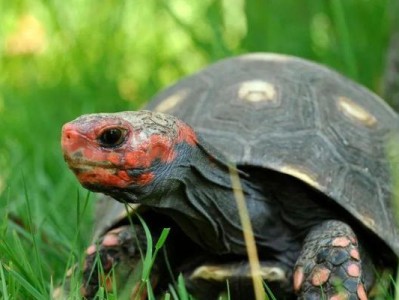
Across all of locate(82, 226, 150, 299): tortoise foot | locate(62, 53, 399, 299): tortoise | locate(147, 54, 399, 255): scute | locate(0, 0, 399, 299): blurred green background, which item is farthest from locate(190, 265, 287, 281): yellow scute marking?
locate(0, 0, 399, 299): blurred green background

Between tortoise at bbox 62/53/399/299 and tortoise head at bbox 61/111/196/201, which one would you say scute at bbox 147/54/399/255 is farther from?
tortoise head at bbox 61/111/196/201

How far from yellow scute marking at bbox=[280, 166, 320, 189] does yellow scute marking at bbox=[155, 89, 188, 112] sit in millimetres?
701

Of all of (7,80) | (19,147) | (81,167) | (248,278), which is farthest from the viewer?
(7,80)

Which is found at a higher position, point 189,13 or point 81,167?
point 81,167

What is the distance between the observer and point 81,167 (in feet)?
8.55

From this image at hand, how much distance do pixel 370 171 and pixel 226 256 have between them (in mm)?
622

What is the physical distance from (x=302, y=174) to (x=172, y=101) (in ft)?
2.63

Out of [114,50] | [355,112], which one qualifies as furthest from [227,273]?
[114,50]

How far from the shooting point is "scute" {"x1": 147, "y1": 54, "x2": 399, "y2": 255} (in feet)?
10.4

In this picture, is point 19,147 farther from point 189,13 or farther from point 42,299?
point 42,299

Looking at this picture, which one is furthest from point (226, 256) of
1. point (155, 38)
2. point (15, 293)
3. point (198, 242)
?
point (155, 38)

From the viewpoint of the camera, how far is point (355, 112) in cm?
353

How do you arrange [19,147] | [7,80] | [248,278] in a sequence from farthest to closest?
[7,80] → [19,147] → [248,278]

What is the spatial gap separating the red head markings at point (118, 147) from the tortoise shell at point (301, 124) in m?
0.49
